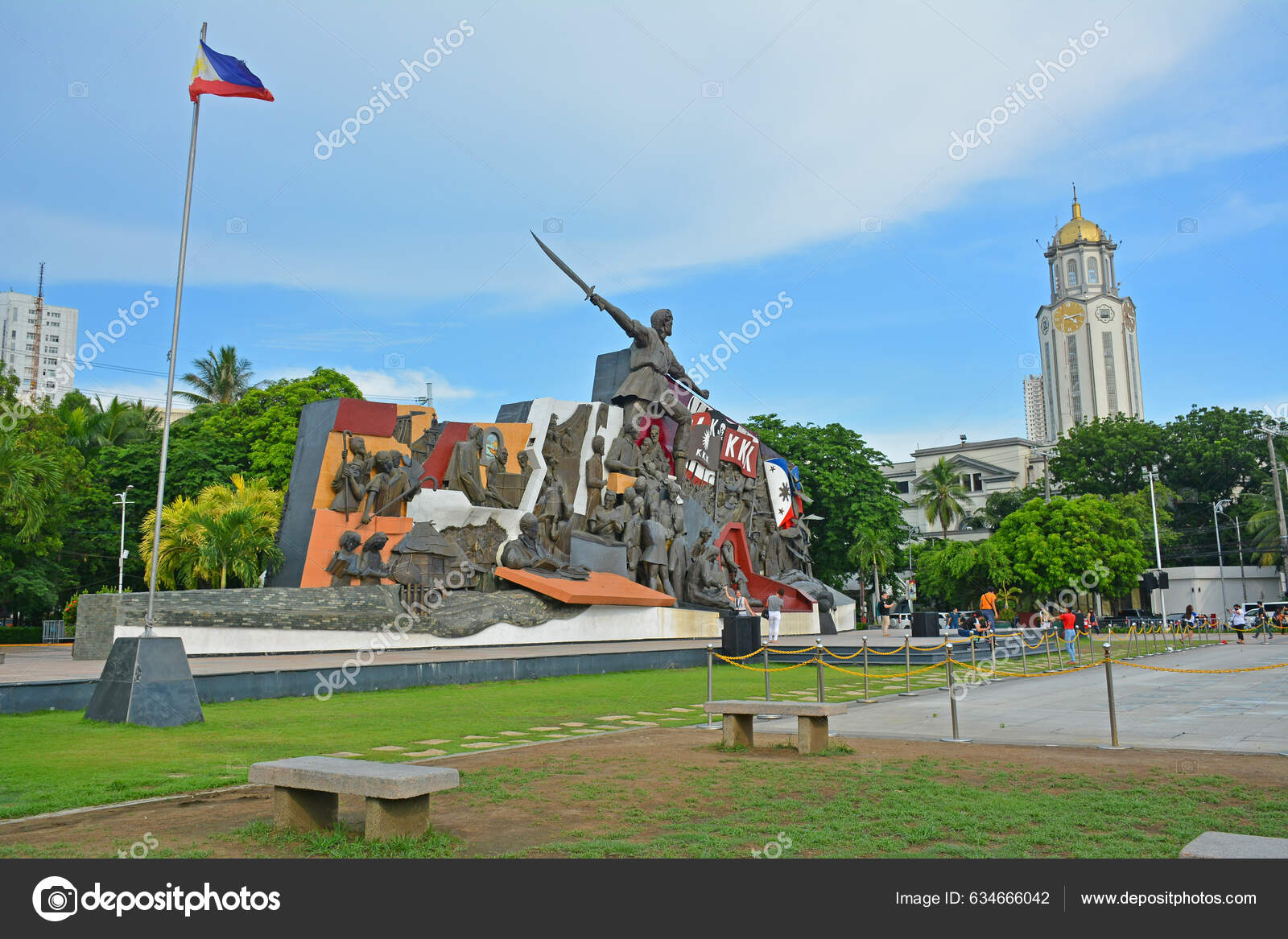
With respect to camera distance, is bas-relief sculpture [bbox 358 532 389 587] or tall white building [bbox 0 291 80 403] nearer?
bas-relief sculpture [bbox 358 532 389 587]

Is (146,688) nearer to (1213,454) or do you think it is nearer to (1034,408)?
(1213,454)

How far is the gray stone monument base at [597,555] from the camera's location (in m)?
26.3

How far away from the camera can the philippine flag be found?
11766 mm

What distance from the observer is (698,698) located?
15.2 m

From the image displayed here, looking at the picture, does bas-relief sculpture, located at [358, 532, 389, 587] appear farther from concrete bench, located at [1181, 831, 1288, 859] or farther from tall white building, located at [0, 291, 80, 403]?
tall white building, located at [0, 291, 80, 403]

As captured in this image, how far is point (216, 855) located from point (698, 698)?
1074 cm

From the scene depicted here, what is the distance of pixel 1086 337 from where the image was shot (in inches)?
3612

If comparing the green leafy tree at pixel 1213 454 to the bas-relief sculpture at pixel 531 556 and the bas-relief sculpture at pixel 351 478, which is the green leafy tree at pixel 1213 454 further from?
the bas-relief sculpture at pixel 351 478

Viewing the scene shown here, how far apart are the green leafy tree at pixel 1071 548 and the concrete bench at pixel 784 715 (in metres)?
38.0

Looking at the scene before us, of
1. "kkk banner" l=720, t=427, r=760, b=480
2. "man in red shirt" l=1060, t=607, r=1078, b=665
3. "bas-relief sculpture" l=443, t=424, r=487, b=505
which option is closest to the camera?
"man in red shirt" l=1060, t=607, r=1078, b=665

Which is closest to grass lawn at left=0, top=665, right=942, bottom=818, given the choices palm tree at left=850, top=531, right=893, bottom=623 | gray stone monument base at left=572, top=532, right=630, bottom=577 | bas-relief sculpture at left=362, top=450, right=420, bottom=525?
bas-relief sculpture at left=362, top=450, right=420, bottom=525

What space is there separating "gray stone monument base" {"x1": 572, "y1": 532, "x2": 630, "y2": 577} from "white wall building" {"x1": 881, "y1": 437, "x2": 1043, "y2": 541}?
53.3 metres

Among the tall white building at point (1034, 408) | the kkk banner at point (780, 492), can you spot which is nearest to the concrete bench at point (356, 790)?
the kkk banner at point (780, 492)
